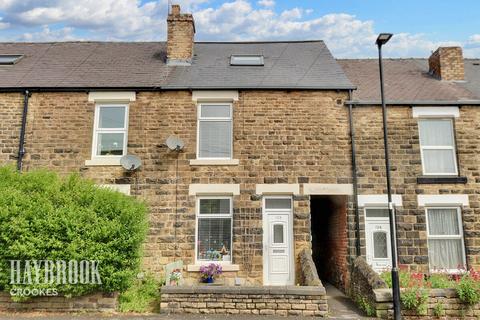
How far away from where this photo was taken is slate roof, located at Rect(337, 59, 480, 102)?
11.4 m

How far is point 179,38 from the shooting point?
41.6ft

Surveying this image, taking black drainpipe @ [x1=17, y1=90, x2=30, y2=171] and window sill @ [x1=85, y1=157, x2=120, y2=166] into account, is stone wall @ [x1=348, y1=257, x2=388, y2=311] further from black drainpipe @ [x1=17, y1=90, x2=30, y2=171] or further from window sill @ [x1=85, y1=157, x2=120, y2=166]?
black drainpipe @ [x1=17, y1=90, x2=30, y2=171]

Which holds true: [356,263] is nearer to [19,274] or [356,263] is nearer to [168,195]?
[168,195]

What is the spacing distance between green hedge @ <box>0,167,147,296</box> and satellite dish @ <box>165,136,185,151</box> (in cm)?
273

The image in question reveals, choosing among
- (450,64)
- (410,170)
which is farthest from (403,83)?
(410,170)

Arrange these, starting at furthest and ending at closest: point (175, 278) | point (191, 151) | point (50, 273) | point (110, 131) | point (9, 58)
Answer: point (9, 58) → point (110, 131) → point (191, 151) → point (175, 278) → point (50, 273)

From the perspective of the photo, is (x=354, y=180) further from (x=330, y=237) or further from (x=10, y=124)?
(x=10, y=124)

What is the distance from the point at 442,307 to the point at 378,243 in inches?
124

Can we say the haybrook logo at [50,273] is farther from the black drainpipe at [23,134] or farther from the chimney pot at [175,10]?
the chimney pot at [175,10]

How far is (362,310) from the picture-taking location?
8.48 metres

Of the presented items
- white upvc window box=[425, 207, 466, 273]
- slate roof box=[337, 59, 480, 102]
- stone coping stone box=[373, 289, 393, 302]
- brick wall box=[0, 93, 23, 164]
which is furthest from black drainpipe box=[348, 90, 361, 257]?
brick wall box=[0, 93, 23, 164]

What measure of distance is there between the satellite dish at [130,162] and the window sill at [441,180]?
26.4ft

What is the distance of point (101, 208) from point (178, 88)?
4.55 metres

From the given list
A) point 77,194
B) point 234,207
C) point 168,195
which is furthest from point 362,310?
point 77,194
